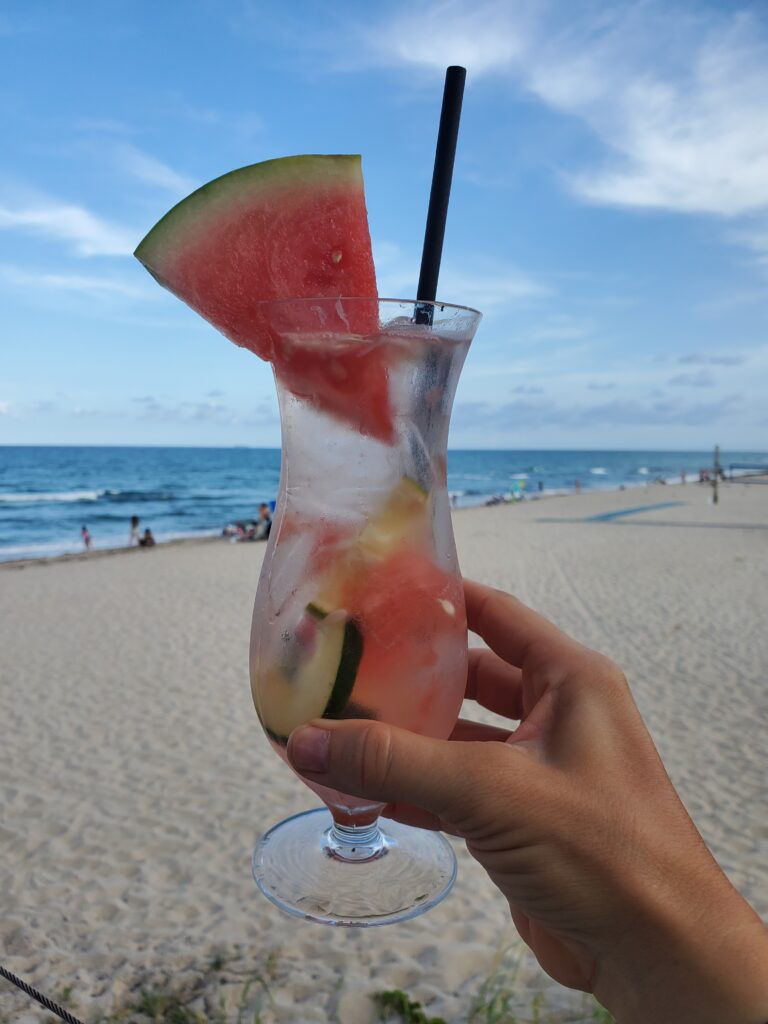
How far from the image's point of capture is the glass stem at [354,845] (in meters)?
1.62

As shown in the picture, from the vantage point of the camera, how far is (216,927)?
3043mm

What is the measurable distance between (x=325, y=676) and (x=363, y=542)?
0.24 metres

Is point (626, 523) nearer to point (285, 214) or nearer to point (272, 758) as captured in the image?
point (272, 758)

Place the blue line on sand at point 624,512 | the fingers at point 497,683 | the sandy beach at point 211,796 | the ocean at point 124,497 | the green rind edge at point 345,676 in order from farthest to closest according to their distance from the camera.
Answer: the ocean at point 124,497
the blue line on sand at point 624,512
the sandy beach at point 211,796
the fingers at point 497,683
the green rind edge at point 345,676

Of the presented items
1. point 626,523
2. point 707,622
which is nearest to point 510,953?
point 707,622

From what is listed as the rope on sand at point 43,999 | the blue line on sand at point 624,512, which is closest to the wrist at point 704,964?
the rope on sand at point 43,999

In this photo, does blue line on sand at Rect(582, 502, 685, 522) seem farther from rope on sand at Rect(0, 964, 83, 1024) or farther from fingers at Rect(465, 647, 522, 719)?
rope on sand at Rect(0, 964, 83, 1024)

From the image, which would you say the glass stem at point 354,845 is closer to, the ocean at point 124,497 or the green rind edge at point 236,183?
the green rind edge at point 236,183

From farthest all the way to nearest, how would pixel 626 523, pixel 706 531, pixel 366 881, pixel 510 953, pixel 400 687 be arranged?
pixel 626 523 → pixel 706 531 → pixel 510 953 → pixel 366 881 → pixel 400 687

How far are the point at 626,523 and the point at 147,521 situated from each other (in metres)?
16.9

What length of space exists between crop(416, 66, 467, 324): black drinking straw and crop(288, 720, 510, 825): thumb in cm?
77

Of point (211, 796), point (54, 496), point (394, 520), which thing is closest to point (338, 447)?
point (394, 520)

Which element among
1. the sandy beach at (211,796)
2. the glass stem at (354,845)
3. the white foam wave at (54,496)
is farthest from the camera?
the white foam wave at (54,496)

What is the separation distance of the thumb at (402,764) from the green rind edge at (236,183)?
35.0 inches
